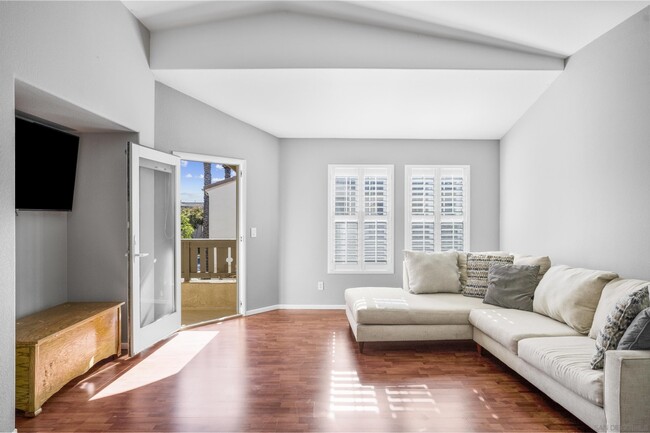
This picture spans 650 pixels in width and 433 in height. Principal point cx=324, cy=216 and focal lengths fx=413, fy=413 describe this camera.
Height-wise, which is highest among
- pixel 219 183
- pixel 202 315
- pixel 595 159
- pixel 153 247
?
pixel 219 183

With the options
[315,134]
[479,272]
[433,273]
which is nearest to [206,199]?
[315,134]

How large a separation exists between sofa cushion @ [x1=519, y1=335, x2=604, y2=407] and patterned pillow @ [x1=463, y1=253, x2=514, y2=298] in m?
1.39

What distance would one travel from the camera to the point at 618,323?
240 centimetres

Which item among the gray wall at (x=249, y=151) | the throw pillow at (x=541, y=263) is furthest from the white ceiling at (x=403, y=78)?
the throw pillow at (x=541, y=263)

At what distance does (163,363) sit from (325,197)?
311 cm

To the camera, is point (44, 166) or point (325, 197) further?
point (325, 197)

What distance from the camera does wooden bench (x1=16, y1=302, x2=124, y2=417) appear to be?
8.66ft

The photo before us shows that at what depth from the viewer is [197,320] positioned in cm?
520

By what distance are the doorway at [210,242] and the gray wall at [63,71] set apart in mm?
1021

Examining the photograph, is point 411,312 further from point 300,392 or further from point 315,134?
point 315,134

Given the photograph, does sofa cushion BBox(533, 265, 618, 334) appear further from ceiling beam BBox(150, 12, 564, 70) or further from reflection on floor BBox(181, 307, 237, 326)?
reflection on floor BBox(181, 307, 237, 326)

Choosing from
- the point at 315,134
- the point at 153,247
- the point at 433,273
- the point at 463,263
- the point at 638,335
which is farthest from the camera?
the point at 315,134

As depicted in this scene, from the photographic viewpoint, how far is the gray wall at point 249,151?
4559 mm

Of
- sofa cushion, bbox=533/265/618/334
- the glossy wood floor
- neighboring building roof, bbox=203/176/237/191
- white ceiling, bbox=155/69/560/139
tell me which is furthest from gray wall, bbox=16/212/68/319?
neighboring building roof, bbox=203/176/237/191
